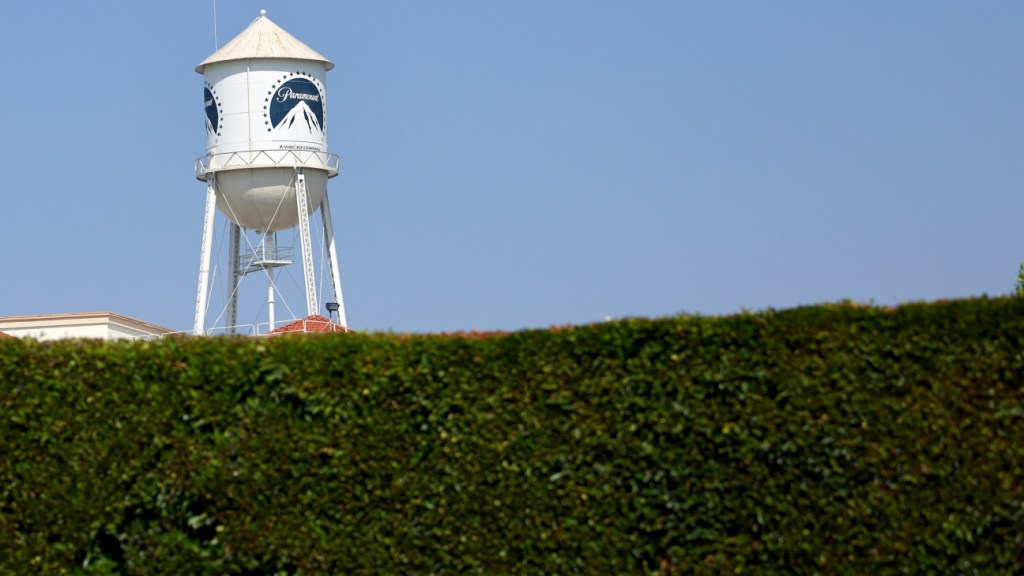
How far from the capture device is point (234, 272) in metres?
46.8

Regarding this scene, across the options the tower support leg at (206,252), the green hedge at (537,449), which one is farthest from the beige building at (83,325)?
the green hedge at (537,449)

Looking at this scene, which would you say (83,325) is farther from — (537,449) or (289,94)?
(537,449)

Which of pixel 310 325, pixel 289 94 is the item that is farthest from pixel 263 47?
pixel 310 325

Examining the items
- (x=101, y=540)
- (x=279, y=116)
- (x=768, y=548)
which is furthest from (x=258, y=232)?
(x=768, y=548)

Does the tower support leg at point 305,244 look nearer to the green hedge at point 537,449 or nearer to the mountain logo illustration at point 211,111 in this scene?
the mountain logo illustration at point 211,111

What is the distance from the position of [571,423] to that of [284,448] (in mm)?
2823

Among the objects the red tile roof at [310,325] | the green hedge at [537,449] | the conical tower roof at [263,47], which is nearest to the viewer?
the green hedge at [537,449]

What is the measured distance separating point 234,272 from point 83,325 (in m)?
4.34

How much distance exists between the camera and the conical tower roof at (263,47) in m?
45.5

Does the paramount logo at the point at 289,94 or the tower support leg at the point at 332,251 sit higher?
the paramount logo at the point at 289,94

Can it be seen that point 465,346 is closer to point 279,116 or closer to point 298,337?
point 298,337

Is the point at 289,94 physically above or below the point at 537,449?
above

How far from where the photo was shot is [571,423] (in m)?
15.7

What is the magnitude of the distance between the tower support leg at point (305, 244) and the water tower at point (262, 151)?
3 cm
